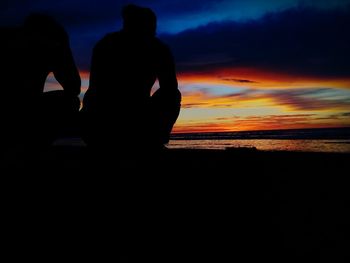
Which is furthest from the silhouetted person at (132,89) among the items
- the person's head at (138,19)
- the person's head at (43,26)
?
the person's head at (43,26)

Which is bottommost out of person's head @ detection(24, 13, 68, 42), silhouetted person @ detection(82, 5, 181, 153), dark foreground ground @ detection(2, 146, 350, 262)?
dark foreground ground @ detection(2, 146, 350, 262)

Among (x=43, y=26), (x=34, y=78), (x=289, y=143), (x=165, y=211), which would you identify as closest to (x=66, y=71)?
(x=34, y=78)

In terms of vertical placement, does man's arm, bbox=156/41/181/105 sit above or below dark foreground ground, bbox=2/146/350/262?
above

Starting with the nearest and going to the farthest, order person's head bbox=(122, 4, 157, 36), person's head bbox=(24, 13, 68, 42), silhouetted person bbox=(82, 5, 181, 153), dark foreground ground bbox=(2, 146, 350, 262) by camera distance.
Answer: dark foreground ground bbox=(2, 146, 350, 262)
person's head bbox=(24, 13, 68, 42)
silhouetted person bbox=(82, 5, 181, 153)
person's head bbox=(122, 4, 157, 36)

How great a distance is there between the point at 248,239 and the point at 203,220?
373mm

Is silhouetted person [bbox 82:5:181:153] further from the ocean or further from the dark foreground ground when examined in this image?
the ocean

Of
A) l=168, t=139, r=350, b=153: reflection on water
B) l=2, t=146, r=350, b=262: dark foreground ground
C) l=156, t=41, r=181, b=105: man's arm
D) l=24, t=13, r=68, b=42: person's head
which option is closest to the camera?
l=2, t=146, r=350, b=262: dark foreground ground

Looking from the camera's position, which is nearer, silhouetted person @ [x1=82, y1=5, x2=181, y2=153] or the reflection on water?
silhouetted person @ [x1=82, y1=5, x2=181, y2=153]

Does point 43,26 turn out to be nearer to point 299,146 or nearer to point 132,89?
point 132,89

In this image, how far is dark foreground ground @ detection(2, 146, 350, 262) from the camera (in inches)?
88.9

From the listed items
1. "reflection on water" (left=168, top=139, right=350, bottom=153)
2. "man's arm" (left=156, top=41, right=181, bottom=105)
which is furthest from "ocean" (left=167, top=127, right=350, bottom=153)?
"man's arm" (left=156, top=41, right=181, bottom=105)

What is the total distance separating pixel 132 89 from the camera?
10.8 ft

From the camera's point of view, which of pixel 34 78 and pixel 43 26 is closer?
pixel 43 26

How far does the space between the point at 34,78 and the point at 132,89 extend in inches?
38.4
